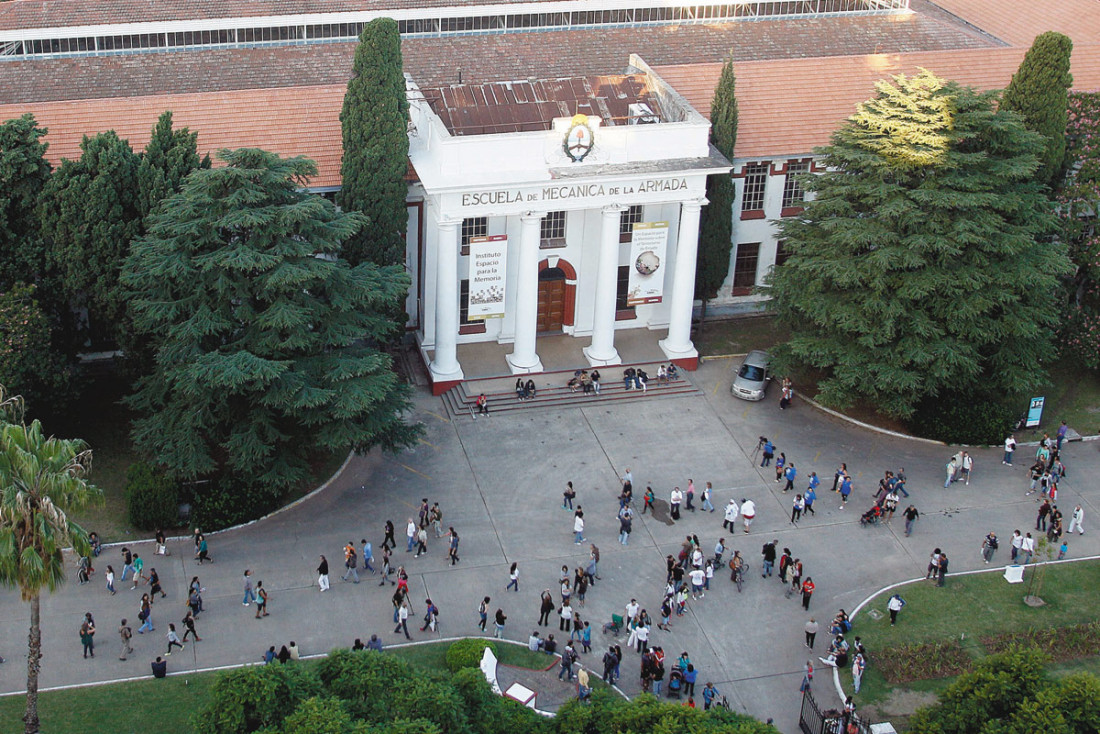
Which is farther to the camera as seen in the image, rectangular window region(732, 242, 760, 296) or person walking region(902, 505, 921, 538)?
rectangular window region(732, 242, 760, 296)

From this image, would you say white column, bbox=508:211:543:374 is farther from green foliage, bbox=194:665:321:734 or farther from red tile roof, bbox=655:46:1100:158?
green foliage, bbox=194:665:321:734

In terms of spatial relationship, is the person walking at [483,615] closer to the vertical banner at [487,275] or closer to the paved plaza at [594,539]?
the paved plaza at [594,539]

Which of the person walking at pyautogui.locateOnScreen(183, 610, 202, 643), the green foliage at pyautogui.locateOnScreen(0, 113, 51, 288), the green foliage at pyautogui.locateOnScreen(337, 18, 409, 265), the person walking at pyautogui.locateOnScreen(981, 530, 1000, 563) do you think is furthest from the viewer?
the green foliage at pyautogui.locateOnScreen(337, 18, 409, 265)

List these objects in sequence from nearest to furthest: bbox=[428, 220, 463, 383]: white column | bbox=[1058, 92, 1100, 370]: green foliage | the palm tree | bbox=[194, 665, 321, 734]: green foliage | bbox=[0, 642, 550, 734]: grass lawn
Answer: bbox=[194, 665, 321, 734]: green foliage, the palm tree, bbox=[0, 642, 550, 734]: grass lawn, bbox=[428, 220, 463, 383]: white column, bbox=[1058, 92, 1100, 370]: green foliage

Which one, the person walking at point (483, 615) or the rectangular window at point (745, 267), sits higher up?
the rectangular window at point (745, 267)

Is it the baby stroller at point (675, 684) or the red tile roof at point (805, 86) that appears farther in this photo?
the red tile roof at point (805, 86)

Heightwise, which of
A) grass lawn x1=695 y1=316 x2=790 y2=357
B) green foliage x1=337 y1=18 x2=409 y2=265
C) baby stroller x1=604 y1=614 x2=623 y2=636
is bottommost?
baby stroller x1=604 y1=614 x2=623 y2=636

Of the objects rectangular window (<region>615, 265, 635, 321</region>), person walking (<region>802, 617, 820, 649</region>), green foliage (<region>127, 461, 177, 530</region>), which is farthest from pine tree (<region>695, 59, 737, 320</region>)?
green foliage (<region>127, 461, 177, 530</region>)

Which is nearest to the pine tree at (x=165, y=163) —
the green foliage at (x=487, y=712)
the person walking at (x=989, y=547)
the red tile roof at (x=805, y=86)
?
the red tile roof at (x=805, y=86)
